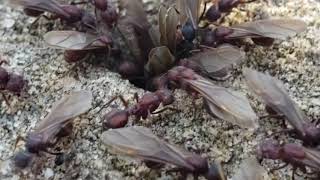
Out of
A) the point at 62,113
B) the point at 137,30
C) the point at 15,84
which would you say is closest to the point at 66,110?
the point at 62,113

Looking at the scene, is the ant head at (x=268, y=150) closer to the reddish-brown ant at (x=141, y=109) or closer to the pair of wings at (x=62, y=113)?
the reddish-brown ant at (x=141, y=109)

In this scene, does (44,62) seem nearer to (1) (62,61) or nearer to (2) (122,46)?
(1) (62,61)

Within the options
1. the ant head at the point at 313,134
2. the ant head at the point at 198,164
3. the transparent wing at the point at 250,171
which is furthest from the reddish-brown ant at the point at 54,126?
the ant head at the point at 313,134

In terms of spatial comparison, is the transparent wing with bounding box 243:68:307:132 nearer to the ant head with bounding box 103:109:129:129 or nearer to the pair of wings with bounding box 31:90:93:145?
the ant head with bounding box 103:109:129:129

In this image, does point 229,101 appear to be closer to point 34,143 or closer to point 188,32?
point 188,32

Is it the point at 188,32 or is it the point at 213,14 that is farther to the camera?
the point at 213,14

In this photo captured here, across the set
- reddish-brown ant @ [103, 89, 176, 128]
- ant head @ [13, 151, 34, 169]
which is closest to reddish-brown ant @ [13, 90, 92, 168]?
ant head @ [13, 151, 34, 169]

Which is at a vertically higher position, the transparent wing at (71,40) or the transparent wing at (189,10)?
the transparent wing at (189,10)
